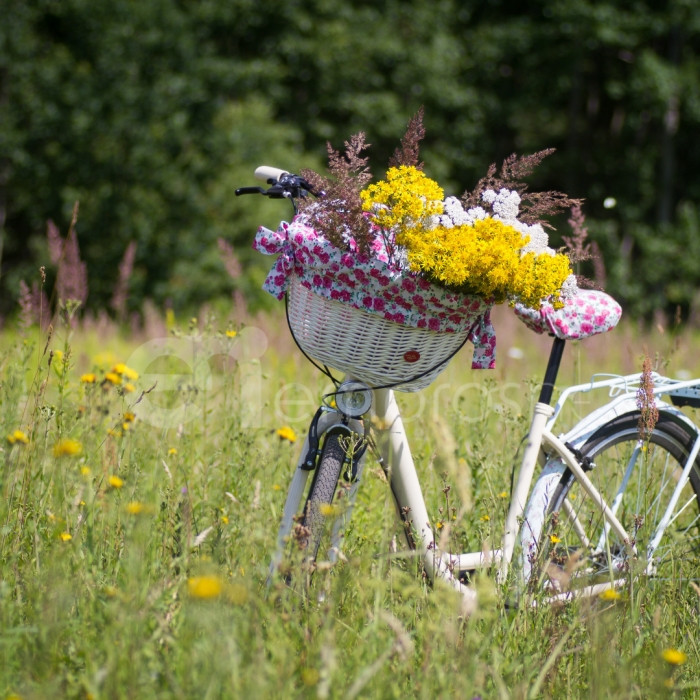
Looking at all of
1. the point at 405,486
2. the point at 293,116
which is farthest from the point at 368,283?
the point at 293,116

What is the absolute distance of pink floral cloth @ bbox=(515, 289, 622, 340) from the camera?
7.45ft

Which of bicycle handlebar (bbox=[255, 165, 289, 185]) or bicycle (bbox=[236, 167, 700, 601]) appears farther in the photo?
bicycle handlebar (bbox=[255, 165, 289, 185])

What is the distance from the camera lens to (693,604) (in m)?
2.38

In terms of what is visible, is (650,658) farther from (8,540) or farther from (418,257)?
(8,540)

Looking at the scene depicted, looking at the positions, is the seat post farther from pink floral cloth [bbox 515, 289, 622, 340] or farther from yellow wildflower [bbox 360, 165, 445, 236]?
yellow wildflower [bbox 360, 165, 445, 236]

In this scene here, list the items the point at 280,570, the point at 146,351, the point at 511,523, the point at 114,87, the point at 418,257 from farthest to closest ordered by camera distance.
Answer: the point at 114,87 → the point at 146,351 → the point at 511,523 → the point at 418,257 → the point at 280,570

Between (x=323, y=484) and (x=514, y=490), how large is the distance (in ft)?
2.30

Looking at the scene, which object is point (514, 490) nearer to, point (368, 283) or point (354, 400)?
point (354, 400)

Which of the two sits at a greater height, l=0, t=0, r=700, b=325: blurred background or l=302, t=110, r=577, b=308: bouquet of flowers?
l=302, t=110, r=577, b=308: bouquet of flowers

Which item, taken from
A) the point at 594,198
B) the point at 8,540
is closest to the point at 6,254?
the point at 594,198

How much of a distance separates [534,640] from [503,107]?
14.9 meters

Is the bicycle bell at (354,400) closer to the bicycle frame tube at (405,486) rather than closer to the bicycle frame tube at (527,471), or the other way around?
the bicycle frame tube at (405,486)

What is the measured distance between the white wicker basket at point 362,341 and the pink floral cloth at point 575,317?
39 cm

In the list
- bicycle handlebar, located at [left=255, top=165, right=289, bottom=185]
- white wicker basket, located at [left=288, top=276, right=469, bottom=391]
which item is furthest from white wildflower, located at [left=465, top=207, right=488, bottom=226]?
bicycle handlebar, located at [left=255, top=165, right=289, bottom=185]
